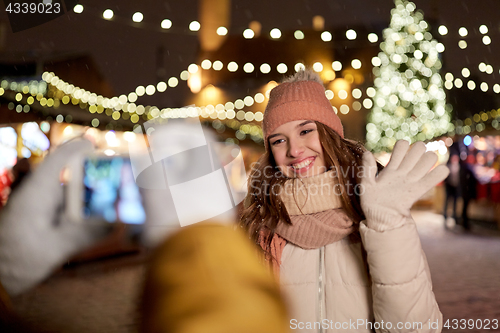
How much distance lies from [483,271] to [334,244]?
5.45m

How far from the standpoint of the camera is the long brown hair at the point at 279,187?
1.62 m

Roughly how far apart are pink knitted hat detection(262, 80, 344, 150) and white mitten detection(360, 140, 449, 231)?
23.6 inches

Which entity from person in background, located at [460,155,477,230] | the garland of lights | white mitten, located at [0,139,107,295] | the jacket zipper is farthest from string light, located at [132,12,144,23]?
person in background, located at [460,155,477,230]

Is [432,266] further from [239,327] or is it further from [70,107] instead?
[70,107]

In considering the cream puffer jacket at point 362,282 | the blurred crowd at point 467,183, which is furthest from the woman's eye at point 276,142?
the blurred crowd at point 467,183

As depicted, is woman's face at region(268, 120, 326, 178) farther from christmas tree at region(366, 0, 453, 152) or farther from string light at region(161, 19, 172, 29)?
christmas tree at region(366, 0, 453, 152)

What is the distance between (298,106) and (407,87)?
19379 millimetres

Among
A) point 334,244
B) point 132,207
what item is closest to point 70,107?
point 132,207

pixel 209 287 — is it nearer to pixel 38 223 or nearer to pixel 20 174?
pixel 38 223

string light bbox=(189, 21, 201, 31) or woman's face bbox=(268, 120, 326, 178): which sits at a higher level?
string light bbox=(189, 21, 201, 31)

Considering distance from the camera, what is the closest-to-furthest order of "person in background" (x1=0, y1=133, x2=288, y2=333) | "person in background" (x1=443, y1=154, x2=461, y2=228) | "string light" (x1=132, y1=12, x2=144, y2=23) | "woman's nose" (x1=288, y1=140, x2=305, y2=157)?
"person in background" (x1=0, y1=133, x2=288, y2=333) → "woman's nose" (x1=288, y1=140, x2=305, y2=157) → "string light" (x1=132, y1=12, x2=144, y2=23) → "person in background" (x1=443, y1=154, x2=461, y2=228)

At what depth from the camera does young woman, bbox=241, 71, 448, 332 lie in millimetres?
1241

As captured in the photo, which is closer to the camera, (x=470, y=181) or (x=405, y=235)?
(x=405, y=235)

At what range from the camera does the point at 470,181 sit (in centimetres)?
961
